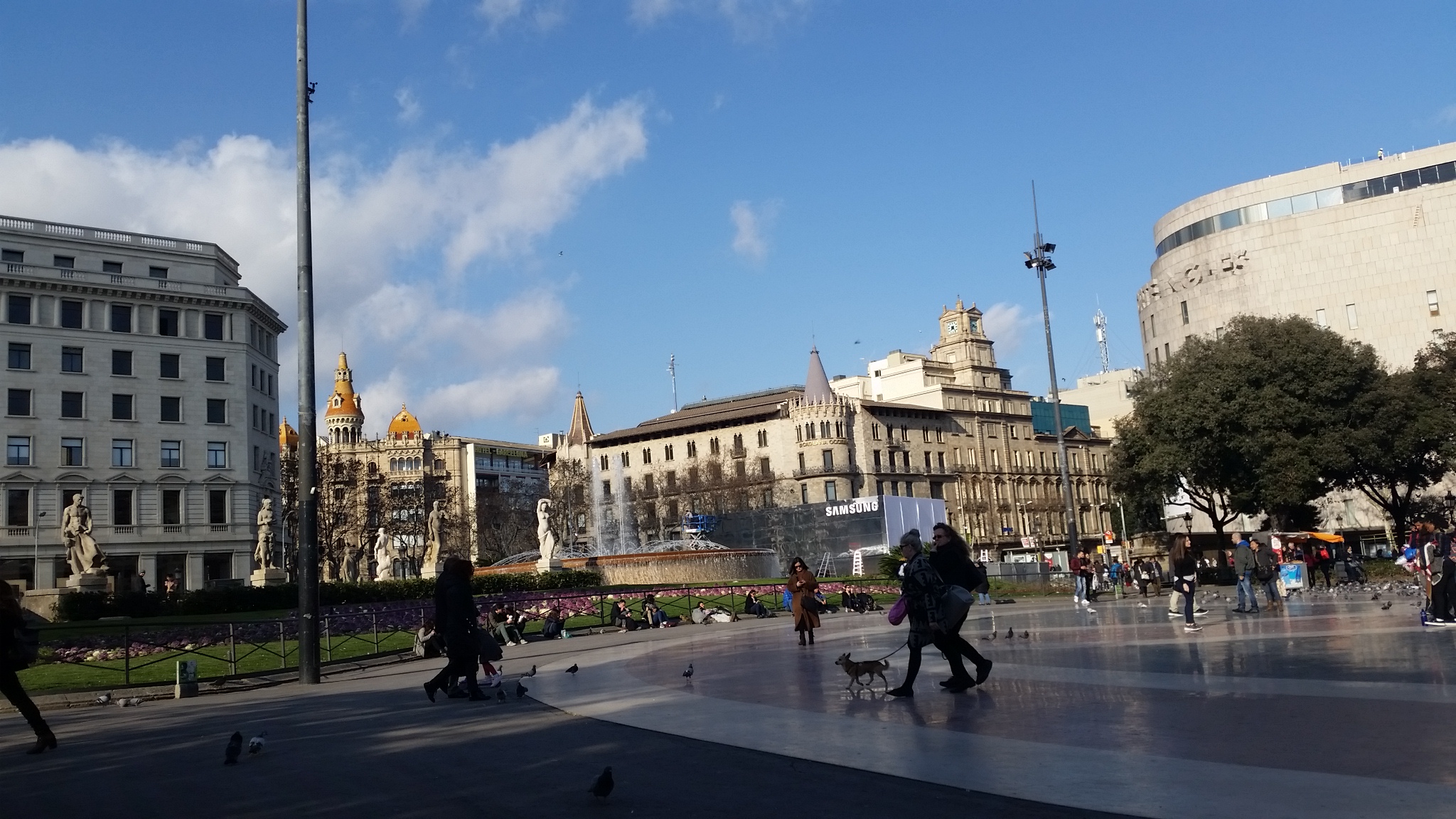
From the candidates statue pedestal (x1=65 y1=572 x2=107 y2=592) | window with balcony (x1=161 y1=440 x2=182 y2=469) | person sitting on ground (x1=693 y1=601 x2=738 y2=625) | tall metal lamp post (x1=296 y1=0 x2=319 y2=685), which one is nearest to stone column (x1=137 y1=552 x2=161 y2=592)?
window with balcony (x1=161 y1=440 x2=182 y2=469)

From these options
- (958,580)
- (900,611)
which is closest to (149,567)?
(900,611)

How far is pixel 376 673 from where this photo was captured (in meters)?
19.4

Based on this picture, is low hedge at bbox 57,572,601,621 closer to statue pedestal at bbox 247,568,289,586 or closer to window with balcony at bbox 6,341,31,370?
statue pedestal at bbox 247,568,289,586

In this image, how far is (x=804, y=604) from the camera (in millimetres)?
19531

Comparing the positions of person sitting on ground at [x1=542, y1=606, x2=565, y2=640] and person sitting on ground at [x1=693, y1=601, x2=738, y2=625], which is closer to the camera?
person sitting on ground at [x1=542, y1=606, x2=565, y2=640]

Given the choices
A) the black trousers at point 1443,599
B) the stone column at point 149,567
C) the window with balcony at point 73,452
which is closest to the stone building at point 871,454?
the stone column at point 149,567

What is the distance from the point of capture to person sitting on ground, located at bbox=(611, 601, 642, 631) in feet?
95.2

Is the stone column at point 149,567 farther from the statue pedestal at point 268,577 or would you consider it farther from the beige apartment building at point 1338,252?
the beige apartment building at point 1338,252

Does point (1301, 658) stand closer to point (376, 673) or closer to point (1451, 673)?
point (1451, 673)

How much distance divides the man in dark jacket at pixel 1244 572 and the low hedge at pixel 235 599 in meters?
22.7

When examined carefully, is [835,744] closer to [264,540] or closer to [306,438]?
[306,438]

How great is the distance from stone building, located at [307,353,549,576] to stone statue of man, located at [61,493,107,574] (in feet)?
96.0

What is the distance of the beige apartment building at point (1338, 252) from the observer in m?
70.6

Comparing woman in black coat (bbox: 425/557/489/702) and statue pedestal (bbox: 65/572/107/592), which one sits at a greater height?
statue pedestal (bbox: 65/572/107/592)
